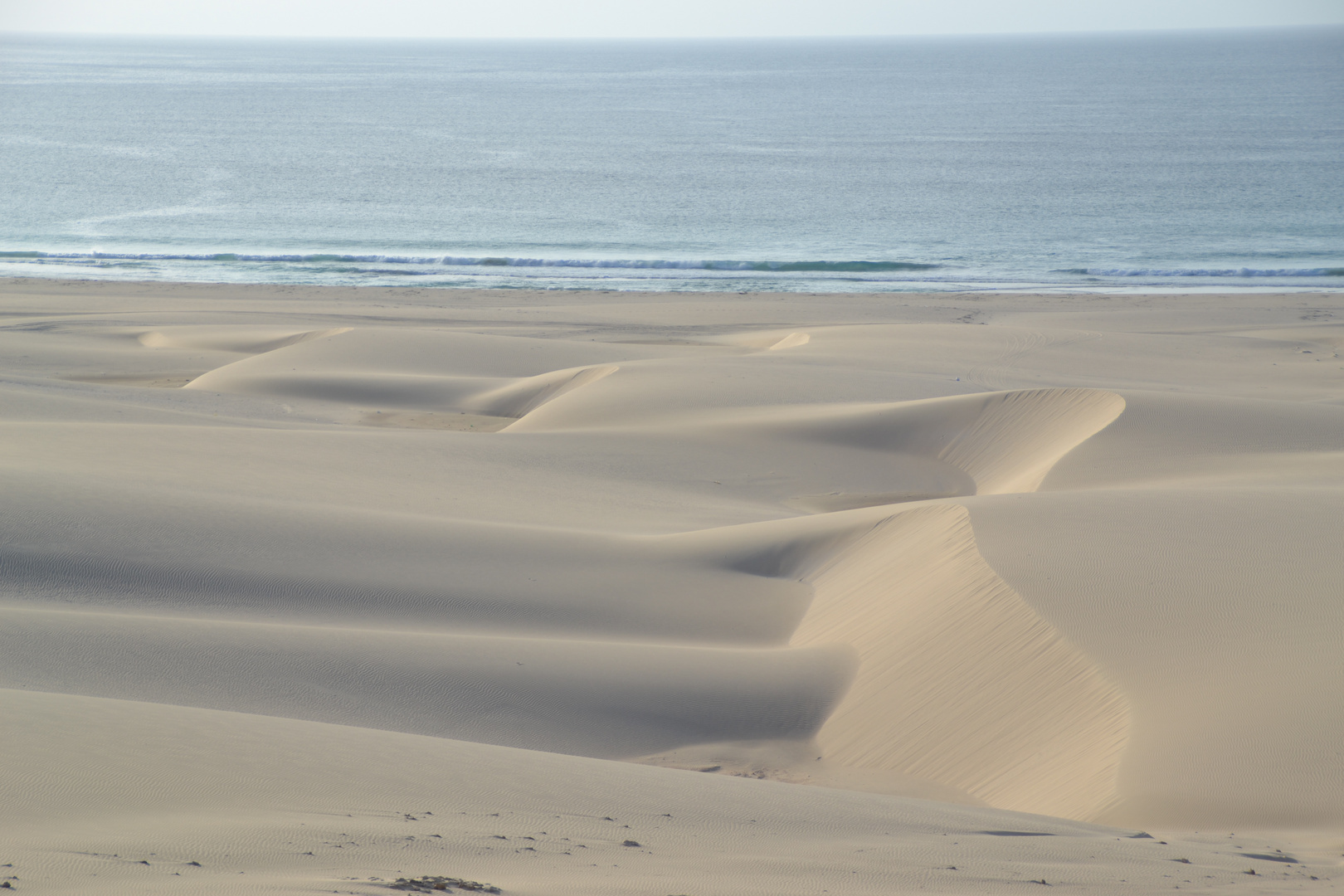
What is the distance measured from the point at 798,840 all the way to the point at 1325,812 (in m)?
2.68

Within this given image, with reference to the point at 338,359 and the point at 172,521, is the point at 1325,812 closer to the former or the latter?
the point at 172,521

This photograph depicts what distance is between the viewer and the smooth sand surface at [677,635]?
473 centimetres

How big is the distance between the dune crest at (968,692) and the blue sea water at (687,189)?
23.6 meters

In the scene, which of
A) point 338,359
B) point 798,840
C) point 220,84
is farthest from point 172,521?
point 220,84

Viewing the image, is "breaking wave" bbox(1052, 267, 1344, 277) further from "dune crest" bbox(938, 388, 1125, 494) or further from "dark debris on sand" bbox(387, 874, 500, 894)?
"dark debris on sand" bbox(387, 874, 500, 894)

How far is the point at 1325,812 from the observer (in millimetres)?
5566

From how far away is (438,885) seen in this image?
388 centimetres

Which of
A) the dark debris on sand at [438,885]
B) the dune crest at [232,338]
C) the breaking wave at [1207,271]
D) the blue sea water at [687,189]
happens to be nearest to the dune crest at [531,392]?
the dune crest at [232,338]

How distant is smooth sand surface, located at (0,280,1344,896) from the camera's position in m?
4.73

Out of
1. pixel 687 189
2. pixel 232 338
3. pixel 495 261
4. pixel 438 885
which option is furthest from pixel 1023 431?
pixel 687 189

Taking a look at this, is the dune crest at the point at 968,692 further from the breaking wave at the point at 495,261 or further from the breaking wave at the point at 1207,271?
the breaking wave at the point at 1207,271

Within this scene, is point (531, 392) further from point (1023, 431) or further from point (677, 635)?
point (677, 635)

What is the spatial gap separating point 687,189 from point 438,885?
45798 mm

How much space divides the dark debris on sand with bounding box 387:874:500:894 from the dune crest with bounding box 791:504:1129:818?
343 cm
